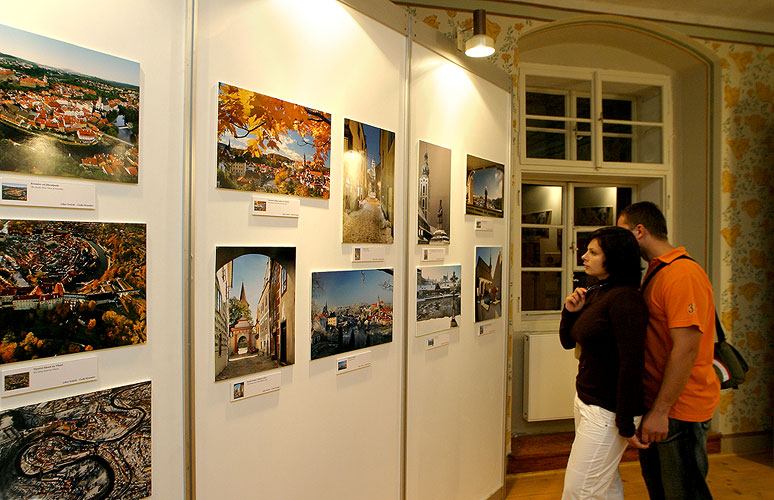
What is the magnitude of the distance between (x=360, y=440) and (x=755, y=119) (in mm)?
4176

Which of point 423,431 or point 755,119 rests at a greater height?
point 755,119

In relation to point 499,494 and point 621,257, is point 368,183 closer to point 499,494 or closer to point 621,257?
point 621,257

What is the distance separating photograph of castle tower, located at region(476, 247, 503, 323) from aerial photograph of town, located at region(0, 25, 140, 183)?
1.91 metres

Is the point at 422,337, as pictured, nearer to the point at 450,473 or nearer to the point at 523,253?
the point at 450,473

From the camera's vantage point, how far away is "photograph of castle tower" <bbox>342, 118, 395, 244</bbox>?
6.13 feet

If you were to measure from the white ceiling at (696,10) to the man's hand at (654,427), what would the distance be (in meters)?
2.82

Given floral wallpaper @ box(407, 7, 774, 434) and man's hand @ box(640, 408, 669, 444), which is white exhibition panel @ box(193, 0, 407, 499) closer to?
man's hand @ box(640, 408, 669, 444)

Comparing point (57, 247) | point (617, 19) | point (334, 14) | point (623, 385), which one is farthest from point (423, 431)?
point (617, 19)

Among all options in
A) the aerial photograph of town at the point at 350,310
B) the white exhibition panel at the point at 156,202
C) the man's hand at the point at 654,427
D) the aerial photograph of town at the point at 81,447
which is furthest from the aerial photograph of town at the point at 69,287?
the man's hand at the point at 654,427

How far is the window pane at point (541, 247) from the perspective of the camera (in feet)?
12.7

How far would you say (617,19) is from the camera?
346cm

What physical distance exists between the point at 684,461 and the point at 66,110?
260 centimetres

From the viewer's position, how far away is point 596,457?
189cm

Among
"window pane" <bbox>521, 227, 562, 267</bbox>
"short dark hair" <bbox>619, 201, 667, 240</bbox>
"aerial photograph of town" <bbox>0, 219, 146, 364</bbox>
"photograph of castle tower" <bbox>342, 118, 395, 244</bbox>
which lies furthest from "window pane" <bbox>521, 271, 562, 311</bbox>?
"aerial photograph of town" <bbox>0, 219, 146, 364</bbox>
